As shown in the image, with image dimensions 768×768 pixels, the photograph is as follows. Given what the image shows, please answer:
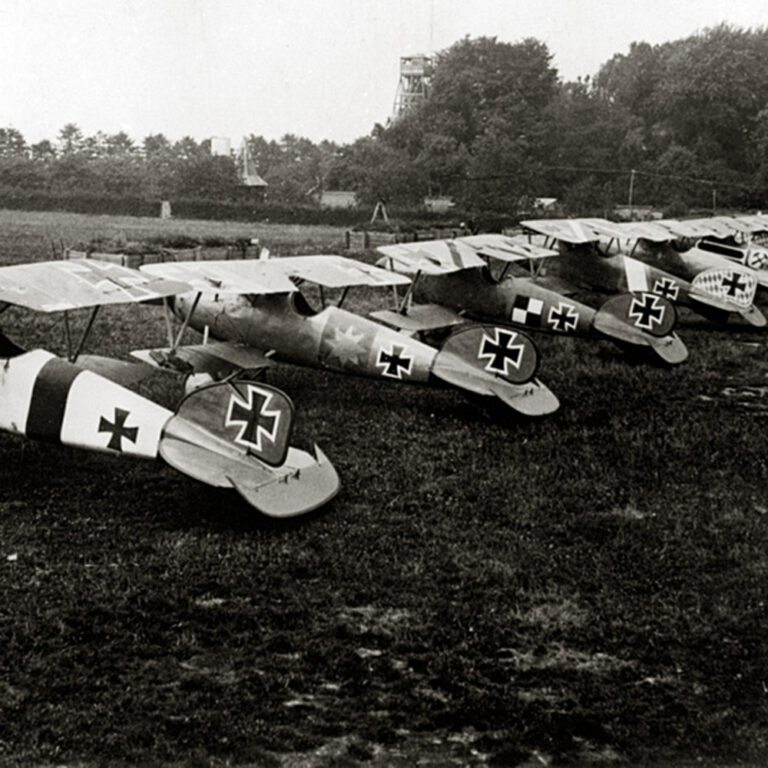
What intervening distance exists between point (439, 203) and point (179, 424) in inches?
1546

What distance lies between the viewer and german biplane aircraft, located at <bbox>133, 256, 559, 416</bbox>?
9.55m

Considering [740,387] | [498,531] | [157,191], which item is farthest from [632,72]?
[498,531]

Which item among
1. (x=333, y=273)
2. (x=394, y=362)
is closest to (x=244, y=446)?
(x=394, y=362)

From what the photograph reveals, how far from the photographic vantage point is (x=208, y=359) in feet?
33.4

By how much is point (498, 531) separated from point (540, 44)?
2446 inches

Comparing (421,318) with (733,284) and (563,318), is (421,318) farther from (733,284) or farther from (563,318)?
(733,284)

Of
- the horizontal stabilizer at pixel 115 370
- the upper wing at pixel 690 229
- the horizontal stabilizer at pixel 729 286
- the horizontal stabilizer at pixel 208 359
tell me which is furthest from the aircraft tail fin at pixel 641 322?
the upper wing at pixel 690 229

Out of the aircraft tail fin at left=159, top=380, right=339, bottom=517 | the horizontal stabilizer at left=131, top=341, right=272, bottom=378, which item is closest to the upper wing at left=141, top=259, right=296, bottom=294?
the horizontal stabilizer at left=131, top=341, right=272, bottom=378

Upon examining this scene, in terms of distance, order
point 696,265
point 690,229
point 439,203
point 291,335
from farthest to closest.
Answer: point 439,203 → point 690,229 → point 696,265 → point 291,335

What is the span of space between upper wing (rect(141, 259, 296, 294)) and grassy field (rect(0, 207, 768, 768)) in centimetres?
168

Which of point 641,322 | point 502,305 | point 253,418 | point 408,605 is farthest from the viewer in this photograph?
point 502,305

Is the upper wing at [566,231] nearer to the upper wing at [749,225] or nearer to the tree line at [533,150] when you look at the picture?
the upper wing at [749,225]

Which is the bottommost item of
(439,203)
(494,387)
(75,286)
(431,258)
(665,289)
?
(494,387)

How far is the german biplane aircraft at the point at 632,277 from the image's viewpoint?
54.2 ft
